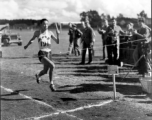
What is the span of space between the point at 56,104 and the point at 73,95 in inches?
33.1

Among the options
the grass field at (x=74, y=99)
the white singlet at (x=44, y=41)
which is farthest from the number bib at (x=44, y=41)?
the grass field at (x=74, y=99)

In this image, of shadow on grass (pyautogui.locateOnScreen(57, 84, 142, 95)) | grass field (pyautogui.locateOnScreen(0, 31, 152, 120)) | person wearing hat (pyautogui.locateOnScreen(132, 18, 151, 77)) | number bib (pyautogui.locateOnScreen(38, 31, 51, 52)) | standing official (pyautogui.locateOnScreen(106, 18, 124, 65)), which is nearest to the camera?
grass field (pyautogui.locateOnScreen(0, 31, 152, 120))

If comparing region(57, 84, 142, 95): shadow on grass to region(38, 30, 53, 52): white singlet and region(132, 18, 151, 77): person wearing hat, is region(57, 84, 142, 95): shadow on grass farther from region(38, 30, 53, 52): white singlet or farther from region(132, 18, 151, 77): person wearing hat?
region(38, 30, 53, 52): white singlet

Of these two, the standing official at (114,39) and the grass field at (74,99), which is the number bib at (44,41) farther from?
the standing official at (114,39)

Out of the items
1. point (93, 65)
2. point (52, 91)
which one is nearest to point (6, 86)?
point (52, 91)

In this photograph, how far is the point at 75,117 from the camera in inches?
207

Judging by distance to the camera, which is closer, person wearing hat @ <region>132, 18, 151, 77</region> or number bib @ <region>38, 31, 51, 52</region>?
number bib @ <region>38, 31, 51, 52</region>

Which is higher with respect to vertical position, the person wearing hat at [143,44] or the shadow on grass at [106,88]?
the person wearing hat at [143,44]

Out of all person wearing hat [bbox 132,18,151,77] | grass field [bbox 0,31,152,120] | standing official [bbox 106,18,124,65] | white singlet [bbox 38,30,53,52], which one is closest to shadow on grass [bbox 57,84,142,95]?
grass field [bbox 0,31,152,120]

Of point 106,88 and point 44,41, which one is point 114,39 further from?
point 44,41

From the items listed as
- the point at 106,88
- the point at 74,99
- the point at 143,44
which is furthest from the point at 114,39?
the point at 74,99

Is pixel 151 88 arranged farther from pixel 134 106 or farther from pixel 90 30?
pixel 90 30

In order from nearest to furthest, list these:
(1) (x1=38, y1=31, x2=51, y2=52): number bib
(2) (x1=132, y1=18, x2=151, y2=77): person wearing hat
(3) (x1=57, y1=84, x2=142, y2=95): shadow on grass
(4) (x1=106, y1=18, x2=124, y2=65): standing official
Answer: (1) (x1=38, y1=31, x2=51, y2=52): number bib < (3) (x1=57, y1=84, x2=142, y2=95): shadow on grass < (2) (x1=132, y1=18, x2=151, y2=77): person wearing hat < (4) (x1=106, y1=18, x2=124, y2=65): standing official

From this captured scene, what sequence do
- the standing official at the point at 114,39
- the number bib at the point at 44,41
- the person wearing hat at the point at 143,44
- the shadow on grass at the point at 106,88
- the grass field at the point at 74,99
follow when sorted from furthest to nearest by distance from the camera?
1. the standing official at the point at 114,39
2. the person wearing hat at the point at 143,44
3. the shadow on grass at the point at 106,88
4. the number bib at the point at 44,41
5. the grass field at the point at 74,99
